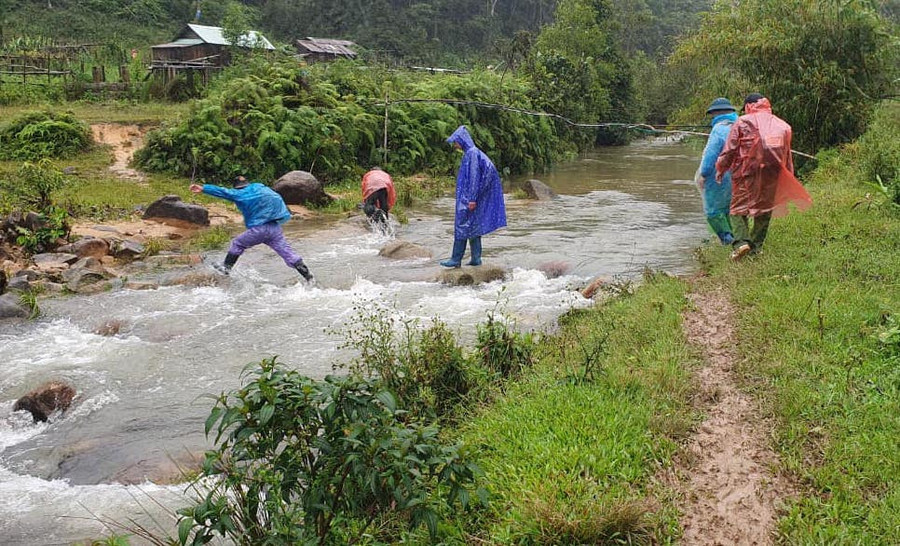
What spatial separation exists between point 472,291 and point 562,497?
19.1 ft

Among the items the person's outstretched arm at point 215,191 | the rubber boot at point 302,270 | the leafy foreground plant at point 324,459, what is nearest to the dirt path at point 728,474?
the leafy foreground plant at point 324,459

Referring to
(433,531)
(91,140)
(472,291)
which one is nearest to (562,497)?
(433,531)

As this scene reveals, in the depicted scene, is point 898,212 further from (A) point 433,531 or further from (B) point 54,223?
(B) point 54,223

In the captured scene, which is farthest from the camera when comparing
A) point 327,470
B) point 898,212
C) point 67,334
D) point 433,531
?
point 898,212

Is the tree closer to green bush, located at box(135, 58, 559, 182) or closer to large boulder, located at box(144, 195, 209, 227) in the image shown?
green bush, located at box(135, 58, 559, 182)

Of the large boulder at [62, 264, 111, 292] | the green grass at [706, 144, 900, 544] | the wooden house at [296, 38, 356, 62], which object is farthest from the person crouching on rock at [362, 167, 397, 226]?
the wooden house at [296, 38, 356, 62]

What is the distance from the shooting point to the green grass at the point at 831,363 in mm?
3400

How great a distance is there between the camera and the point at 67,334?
25.2 feet

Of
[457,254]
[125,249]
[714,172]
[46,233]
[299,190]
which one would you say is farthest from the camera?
[299,190]

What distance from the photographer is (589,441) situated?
4039mm

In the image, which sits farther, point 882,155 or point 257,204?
point 882,155

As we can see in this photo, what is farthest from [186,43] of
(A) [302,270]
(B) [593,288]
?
(B) [593,288]

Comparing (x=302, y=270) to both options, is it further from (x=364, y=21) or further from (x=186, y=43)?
(x=364, y=21)

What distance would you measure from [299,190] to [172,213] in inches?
119
